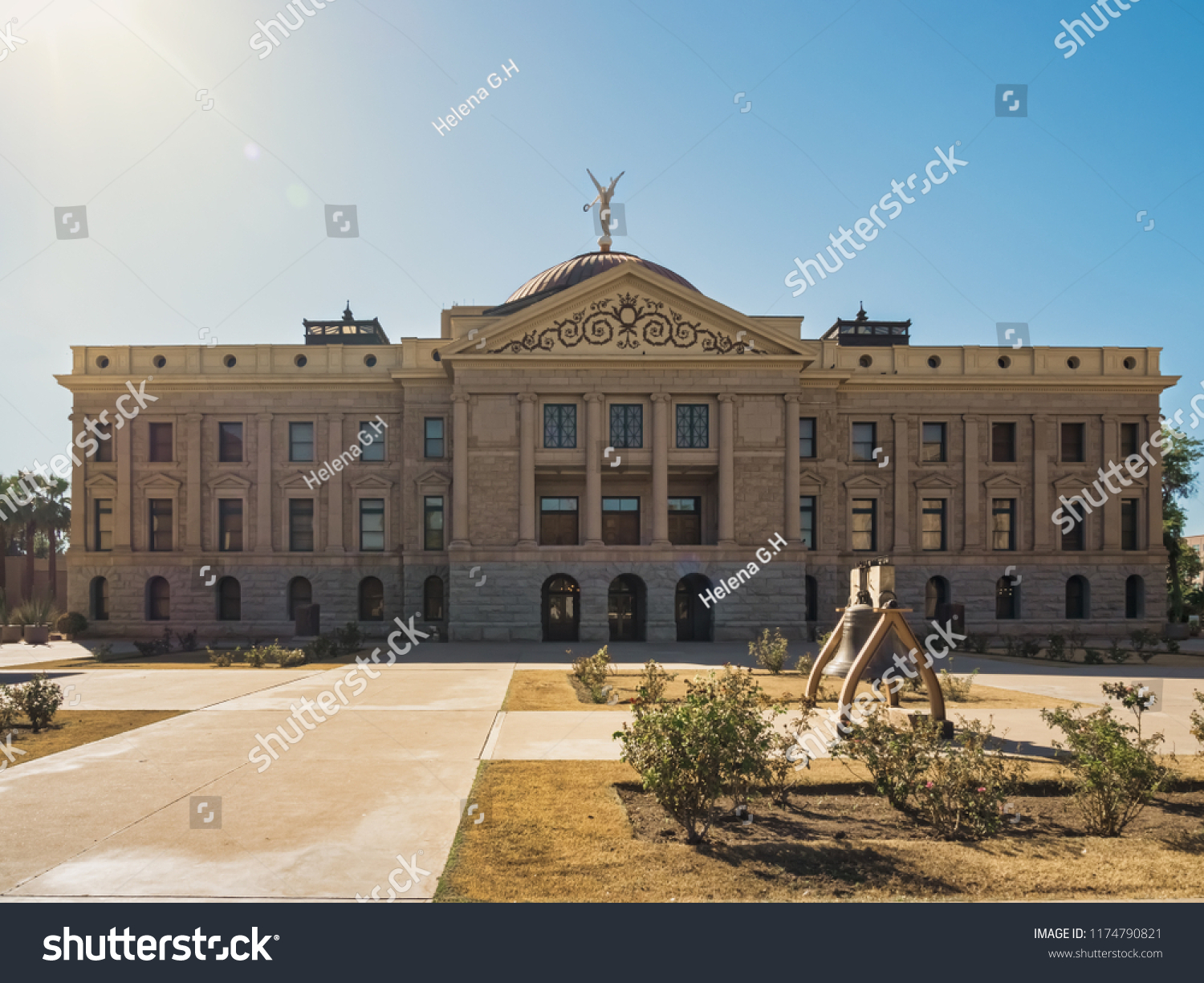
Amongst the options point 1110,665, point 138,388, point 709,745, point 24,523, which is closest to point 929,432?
point 1110,665

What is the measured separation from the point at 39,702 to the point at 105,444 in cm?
3075

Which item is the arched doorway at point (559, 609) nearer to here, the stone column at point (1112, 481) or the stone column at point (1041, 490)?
the stone column at point (1041, 490)

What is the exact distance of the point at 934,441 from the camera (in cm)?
4116

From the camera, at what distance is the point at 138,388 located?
131ft

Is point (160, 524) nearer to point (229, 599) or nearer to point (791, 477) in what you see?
point (229, 599)

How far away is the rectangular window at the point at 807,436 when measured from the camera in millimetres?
39531

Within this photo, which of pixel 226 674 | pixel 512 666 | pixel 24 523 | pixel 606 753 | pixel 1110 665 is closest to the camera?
pixel 606 753

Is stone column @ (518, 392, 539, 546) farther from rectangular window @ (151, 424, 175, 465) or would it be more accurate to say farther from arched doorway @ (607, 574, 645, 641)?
rectangular window @ (151, 424, 175, 465)

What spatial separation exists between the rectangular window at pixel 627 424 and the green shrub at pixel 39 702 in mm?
24595

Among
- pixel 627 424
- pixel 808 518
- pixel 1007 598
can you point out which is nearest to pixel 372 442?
pixel 627 424

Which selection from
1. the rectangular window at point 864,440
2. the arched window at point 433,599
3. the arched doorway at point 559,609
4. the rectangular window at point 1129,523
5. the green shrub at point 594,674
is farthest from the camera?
the rectangular window at point 1129,523

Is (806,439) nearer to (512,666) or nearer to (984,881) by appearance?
(512,666)

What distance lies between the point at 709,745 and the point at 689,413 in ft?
93.9

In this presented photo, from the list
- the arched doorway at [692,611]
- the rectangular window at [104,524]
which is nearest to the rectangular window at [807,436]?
the arched doorway at [692,611]
